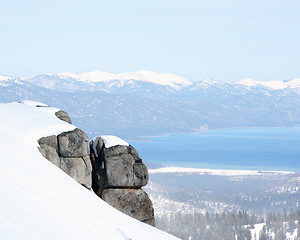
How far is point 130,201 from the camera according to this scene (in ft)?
72.4

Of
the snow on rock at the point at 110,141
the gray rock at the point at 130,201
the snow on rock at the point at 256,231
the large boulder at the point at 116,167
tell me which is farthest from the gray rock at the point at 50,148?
the snow on rock at the point at 256,231

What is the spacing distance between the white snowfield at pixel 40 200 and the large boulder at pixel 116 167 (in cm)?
208

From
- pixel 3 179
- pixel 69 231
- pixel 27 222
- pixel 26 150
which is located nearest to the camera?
pixel 27 222

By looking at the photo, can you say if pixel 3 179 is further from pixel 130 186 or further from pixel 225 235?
pixel 225 235

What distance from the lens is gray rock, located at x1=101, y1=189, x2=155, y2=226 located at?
21844 mm

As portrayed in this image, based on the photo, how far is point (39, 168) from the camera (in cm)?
1669

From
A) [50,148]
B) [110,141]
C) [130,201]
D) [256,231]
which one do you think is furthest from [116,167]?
[256,231]

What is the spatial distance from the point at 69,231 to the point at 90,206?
3.74 meters

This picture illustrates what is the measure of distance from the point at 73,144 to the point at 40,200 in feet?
26.0

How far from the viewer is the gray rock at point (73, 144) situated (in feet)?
68.2

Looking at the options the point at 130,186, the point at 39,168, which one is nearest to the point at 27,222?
the point at 39,168

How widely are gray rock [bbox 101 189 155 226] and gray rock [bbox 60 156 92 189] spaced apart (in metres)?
1.12

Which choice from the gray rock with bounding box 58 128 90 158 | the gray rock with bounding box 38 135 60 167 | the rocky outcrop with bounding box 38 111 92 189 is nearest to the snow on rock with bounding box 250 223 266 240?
the rocky outcrop with bounding box 38 111 92 189

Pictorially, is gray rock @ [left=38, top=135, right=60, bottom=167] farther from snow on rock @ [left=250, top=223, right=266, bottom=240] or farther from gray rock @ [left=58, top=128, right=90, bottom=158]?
snow on rock @ [left=250, top=223, right=266, bottom=240]
